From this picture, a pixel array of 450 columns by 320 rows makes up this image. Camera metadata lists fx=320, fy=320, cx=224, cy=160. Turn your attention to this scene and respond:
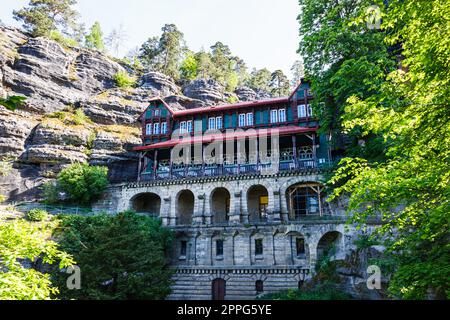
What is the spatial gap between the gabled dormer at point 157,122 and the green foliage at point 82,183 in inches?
→ 331

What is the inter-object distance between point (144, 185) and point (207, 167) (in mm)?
7201

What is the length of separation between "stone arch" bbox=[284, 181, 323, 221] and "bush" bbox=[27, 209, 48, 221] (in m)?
22.0

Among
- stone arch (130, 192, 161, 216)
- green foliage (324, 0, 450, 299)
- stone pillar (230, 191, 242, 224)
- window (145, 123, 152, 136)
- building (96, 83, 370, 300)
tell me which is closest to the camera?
green foliage (324, 0, 450, 299)

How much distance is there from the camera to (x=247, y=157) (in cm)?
3500

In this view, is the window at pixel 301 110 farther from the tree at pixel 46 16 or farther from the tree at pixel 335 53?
the tree at pixel 46 16

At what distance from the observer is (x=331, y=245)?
26.2 m

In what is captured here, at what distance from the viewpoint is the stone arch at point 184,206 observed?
1346 inches

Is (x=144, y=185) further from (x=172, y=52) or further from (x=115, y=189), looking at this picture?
(x=172, y=52)

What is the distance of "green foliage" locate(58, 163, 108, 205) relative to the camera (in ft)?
113

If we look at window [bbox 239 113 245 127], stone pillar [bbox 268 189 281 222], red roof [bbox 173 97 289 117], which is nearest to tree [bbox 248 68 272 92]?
red roof [bbox 173 97 289 117]

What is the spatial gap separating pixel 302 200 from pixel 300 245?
566cm

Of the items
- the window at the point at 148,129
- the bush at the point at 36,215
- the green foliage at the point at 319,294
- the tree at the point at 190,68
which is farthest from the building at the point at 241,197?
the tree at the point at 190,68

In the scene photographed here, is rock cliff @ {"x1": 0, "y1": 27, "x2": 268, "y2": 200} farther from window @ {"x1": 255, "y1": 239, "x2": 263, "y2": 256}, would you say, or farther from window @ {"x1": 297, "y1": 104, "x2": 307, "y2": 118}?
window @ {"x1": 255, "y1": 239, "x2": 263, "y2": 256}
